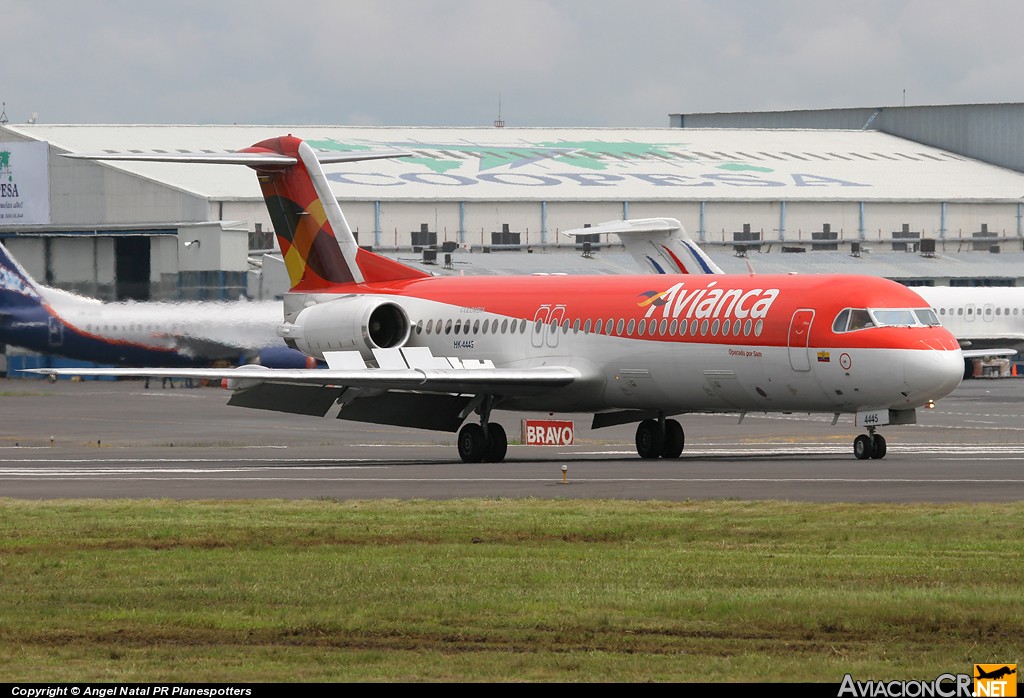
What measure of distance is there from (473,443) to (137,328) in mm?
45855

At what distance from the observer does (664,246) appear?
2328 inches

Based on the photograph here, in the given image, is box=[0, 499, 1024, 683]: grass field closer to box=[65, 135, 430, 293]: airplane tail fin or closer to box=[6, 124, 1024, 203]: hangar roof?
box=[65, 135, 430, 293]: airplane tail fin

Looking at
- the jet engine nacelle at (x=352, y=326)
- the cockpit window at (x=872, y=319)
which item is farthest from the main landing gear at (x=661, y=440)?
the jet engine nacelle at (x=352, y=326)

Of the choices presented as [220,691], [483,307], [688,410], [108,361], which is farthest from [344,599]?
[108,361]

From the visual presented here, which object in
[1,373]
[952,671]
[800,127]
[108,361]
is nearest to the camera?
[952,671]

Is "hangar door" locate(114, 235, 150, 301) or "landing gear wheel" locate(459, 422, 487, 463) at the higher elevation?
"hangar door" locate(114, 235, 150, 301)

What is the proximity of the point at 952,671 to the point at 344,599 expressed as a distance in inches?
217

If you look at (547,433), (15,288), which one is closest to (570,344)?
(547,433)

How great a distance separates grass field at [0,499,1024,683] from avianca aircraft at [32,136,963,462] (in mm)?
9839

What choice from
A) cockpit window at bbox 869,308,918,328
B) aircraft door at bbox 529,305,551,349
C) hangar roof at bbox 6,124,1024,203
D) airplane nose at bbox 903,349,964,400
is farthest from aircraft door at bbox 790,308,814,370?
hangar roof at bbox 6,124,1024,203

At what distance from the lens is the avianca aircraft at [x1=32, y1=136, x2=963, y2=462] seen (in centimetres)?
3238

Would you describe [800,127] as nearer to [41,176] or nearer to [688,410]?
[41,176]

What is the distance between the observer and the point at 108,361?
8269 cm

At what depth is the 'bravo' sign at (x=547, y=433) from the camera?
41156 mm
